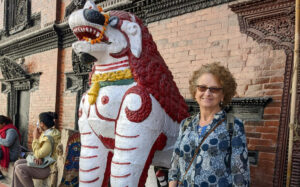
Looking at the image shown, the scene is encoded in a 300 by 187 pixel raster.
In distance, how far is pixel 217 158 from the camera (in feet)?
5.08

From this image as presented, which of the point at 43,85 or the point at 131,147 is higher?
the point at 43,85

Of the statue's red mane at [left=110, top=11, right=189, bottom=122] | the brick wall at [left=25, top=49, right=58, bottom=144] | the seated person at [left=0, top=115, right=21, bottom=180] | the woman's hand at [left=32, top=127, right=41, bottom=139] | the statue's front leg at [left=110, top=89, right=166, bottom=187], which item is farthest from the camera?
the brick wall at [left=25, top=49, right=58, bottom=144]

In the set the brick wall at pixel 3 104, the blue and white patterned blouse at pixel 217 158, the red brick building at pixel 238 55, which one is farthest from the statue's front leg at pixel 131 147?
the brick wall at pixel 3 104

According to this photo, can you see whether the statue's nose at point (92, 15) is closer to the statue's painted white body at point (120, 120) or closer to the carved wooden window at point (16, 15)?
the statue's painted white body at point (120, 120)

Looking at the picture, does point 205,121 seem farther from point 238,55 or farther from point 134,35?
point 238,55

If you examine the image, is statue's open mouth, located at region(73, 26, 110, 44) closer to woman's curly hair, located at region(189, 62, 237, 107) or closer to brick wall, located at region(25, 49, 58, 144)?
woman's curly hair, located at region(189, 62, 237, 107)

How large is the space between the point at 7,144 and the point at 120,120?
3.48m

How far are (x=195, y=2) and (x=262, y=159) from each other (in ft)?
6.96

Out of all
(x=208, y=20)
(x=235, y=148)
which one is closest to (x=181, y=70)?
(x=208, y=20)

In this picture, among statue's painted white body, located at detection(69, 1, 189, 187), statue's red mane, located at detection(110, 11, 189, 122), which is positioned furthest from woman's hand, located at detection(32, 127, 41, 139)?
statue's red mane, located at detection(110, 11, 189, 122)

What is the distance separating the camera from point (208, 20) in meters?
3.41

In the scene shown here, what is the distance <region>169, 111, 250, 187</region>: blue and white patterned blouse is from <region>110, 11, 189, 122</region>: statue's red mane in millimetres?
640

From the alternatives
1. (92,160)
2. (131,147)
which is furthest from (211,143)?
(92,160)

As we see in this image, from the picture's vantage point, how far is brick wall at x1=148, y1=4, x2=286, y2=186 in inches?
110
